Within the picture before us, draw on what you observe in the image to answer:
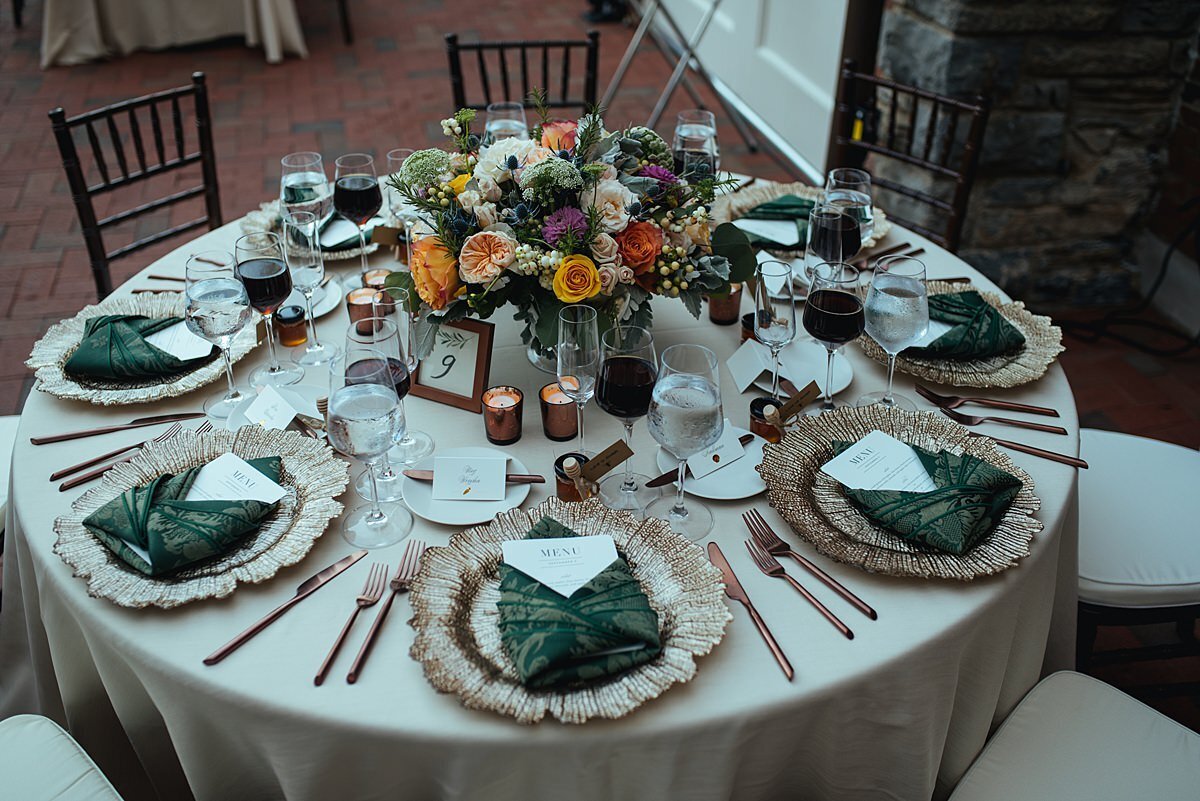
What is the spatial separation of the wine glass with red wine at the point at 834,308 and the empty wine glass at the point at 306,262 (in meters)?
0.80

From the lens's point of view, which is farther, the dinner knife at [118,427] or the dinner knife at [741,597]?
the dinner knife at [118,427]

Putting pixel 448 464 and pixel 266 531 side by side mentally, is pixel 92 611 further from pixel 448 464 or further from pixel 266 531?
pixel 448 464

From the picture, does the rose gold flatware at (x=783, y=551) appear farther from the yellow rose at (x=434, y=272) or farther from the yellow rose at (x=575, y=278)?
the yellow rose at (x=434, y=272)

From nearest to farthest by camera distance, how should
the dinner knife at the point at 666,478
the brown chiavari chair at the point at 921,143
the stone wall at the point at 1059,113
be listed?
1. the dinner knife at the point at 666,478
2. the brown chiavari chair at the point at 921,143
3. the stone wall at the point at 1059,113

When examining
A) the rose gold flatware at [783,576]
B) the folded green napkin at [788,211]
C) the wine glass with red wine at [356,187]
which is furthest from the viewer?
the folded green napkin at [788,211]

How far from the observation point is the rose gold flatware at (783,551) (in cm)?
116

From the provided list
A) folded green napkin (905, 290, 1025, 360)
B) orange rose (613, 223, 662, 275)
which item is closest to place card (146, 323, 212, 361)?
orange rose (613, 223, 662, 275)

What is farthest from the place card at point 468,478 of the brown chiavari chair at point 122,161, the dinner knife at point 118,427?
the brown chiavari chair at point 122,161

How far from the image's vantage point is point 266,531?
125 cm

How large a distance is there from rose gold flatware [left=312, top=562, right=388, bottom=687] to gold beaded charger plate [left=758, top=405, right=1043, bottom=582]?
52 cm

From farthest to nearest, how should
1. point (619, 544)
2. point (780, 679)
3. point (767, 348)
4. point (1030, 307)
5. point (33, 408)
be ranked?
point (1030, 307), point (767, 348), point (33, 408), point (619, 544), point (780, 679)

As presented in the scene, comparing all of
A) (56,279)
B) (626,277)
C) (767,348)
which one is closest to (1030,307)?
(767,348)

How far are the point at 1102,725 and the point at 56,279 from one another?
349cm

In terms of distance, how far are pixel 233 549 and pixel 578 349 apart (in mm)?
512
